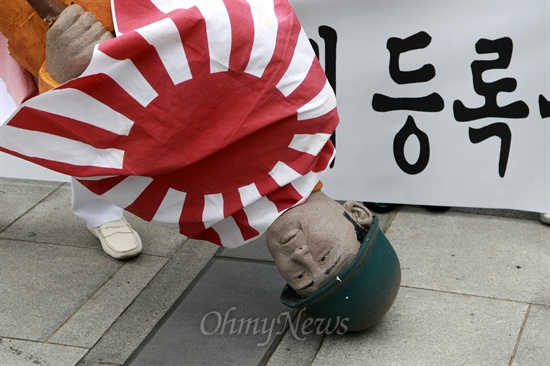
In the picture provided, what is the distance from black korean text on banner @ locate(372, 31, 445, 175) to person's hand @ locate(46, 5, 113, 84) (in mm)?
1628

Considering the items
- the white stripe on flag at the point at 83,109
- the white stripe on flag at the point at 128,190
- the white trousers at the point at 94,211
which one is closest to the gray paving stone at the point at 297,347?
the white stripe on flag at the point at 128,190

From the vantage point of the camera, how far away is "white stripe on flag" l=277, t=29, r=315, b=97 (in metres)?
2.93

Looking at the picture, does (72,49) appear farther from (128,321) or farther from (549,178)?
(549,178)

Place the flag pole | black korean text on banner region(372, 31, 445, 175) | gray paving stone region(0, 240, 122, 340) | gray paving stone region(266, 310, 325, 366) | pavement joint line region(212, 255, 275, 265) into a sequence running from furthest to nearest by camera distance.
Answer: black korean text on banner region(372, 31, 445, 175) < pavement joint line region(212, 255, 275, 265) < gray paving stone region(0, 240, 122, 340) < gray paving stone region(266, 310, 325, 366) < the flag pole

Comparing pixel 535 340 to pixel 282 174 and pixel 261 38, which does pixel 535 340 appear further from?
pixel 261 38

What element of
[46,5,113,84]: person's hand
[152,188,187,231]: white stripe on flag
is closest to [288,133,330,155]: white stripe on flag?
[152,188,187,231]: white stripe on flag

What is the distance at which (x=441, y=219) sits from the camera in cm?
417

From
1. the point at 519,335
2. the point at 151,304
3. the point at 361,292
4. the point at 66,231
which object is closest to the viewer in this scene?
the point at 361,292

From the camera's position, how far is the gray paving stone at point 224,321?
10.8ft

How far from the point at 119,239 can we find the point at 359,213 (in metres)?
1.29

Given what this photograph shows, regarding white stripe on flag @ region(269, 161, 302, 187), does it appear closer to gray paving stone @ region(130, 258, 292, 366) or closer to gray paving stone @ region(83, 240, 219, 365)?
gray paving stone @ region(130, 258, 292, 366)

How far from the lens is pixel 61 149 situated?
2.92 meters

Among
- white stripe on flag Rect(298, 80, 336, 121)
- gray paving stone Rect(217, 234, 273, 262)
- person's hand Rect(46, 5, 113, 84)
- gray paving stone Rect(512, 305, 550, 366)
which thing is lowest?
gray paving stone Rect(512, 305, 550, 366)

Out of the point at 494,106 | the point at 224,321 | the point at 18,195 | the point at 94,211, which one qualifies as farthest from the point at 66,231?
→ the point at 494,106
